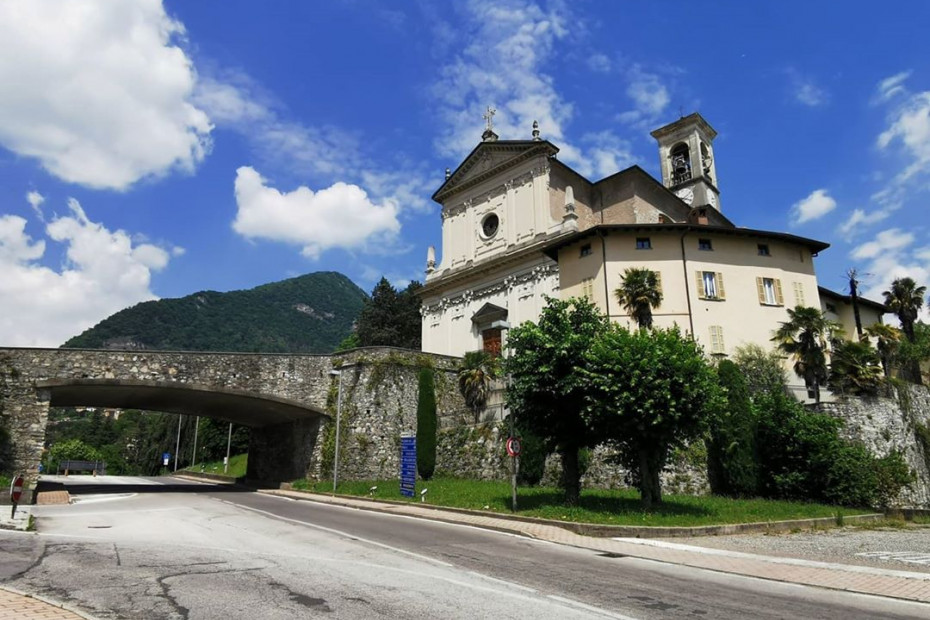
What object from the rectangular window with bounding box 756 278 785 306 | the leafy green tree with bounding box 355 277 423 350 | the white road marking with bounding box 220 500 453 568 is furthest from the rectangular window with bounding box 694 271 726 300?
the leafy green tree with bounding box 355 277 423 350

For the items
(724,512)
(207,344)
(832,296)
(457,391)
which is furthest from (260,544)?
(207,344)

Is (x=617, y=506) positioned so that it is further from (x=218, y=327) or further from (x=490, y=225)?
(x=218, y=327)

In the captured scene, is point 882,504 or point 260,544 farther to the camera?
point 882,504

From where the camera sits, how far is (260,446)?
38312mm

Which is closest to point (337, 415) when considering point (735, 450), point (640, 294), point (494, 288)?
point (640, 294)

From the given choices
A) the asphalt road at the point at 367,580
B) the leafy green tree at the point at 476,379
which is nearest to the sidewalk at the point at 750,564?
the asphalt road at the point at 367,580

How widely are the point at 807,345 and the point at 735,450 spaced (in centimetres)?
923

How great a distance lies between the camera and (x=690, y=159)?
198ft

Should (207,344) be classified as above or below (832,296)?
above

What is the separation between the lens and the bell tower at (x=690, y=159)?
2307 inches

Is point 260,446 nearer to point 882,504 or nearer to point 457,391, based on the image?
point 457,391

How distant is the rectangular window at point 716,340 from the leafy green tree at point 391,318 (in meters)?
40.0

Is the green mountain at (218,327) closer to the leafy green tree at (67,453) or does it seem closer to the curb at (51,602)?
the leafy green tree at (67,453)

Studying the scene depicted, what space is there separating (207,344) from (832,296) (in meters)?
145
